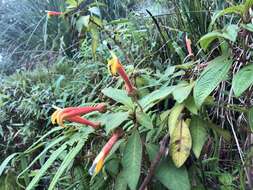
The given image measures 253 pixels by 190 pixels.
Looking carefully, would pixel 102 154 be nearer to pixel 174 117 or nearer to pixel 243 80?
pixel 174 117

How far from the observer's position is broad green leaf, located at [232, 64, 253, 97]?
2.82ft

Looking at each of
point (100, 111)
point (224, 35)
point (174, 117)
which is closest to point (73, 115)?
point (100, 111)

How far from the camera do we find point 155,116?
3.66 ft

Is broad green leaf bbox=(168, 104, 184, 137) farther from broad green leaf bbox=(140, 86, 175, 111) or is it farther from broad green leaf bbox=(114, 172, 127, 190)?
broad green leaf bbox=(114, 172, 127, 190)

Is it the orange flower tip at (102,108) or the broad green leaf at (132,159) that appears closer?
the broad green leaf at (132,159)

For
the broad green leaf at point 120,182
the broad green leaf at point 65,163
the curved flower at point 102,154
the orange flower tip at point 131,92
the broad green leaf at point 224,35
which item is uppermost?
the broad green leaf at point 224,35

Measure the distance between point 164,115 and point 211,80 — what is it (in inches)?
6.4

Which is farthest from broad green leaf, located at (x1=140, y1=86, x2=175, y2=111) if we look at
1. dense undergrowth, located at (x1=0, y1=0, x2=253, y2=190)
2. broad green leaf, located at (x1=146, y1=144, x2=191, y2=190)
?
broad green leaf, located at (x1=146, y1=144, x2=191, y2=190)

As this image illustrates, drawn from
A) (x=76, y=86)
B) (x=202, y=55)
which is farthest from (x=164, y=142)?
(x=76, y=86)

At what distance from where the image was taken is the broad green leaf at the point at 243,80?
0.86 metres

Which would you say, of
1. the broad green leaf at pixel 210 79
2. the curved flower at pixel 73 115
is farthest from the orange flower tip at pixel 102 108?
the broad green leaf at pixel 210 79

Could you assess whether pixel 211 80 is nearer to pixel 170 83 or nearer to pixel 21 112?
pixel 170 83

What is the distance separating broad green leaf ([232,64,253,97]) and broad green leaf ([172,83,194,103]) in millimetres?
96

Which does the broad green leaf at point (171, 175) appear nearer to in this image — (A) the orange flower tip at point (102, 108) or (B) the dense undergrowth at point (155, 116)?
(B) the dense undergrowth at point (155, 116)
